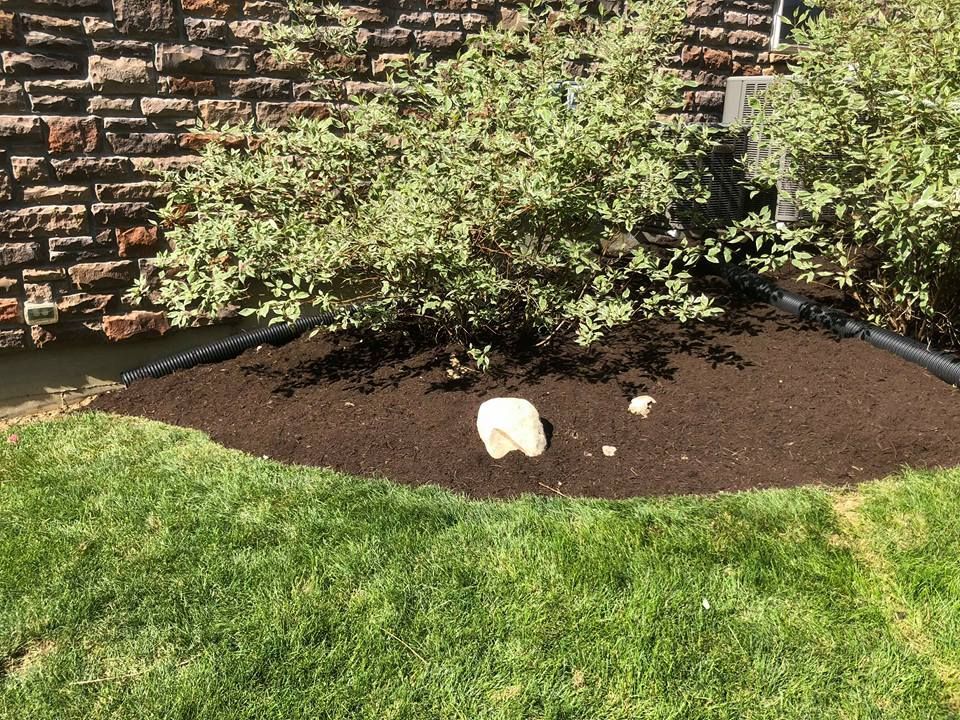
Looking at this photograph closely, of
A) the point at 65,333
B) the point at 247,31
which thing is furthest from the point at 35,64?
the point at 65,333

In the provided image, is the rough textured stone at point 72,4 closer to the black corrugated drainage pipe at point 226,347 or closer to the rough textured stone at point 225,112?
the rough textured stone at point 225,112

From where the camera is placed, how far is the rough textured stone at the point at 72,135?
13.1 feet

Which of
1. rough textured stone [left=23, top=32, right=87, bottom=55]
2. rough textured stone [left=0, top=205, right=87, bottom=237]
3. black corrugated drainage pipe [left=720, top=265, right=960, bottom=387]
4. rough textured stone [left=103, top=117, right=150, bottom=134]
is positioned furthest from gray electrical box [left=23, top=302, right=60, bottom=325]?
black corrugated drainage pipe [left=720, top=265, right=960, bottom=387]

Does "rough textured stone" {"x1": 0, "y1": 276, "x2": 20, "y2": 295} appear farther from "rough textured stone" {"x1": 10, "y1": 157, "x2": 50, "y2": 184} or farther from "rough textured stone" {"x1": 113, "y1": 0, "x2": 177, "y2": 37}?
"rough textured stone" {"x1": 113, "y1": 0, "x2": 177, "y2": 37}

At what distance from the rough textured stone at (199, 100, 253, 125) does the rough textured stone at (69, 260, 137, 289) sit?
2.95 feet

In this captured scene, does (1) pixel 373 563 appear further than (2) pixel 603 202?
No

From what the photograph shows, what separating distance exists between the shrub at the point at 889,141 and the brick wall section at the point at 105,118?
96.3 inches

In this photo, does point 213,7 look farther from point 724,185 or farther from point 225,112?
point 724,185

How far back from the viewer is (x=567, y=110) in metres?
4.20

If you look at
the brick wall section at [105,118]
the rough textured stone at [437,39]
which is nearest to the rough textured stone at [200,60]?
the brick wall section at [105,118]

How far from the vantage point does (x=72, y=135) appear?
13.3 ft

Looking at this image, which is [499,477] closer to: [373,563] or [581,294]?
[373,563]

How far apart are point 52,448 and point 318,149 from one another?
195 cm

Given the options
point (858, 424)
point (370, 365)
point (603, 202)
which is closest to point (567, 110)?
point (603, 202)
